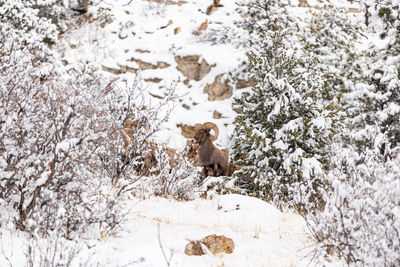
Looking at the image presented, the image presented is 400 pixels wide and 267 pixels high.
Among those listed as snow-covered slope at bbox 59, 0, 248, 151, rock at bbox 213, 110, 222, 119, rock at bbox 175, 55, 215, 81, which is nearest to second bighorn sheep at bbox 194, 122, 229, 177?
snow-covered slope at bbox 59, 0, 248, 151

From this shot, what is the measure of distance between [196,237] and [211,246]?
1.04ft

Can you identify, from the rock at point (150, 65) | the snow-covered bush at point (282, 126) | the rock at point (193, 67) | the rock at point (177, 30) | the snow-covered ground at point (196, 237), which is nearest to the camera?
the snow-covered ground at point (196, 237)

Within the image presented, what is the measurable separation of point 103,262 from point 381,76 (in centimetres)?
1184

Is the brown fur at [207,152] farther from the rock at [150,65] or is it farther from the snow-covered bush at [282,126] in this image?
the rock at [150,65]

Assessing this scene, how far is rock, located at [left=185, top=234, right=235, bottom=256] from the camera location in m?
3.08

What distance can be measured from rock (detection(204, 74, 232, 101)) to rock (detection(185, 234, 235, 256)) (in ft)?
48.2

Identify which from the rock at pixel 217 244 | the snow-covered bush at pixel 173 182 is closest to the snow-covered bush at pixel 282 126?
the snow-covered bush at pixel 173 182

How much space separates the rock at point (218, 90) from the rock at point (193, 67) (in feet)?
3.62

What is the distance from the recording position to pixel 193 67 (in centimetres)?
1948

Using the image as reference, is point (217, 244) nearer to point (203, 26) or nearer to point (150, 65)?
point (150, 65)

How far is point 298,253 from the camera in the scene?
3.33m

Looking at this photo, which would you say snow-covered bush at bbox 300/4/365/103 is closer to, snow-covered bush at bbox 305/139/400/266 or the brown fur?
the brown fur

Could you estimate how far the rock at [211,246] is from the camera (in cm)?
308

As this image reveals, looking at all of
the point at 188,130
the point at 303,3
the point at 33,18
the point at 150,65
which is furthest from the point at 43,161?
the point at 303,3
